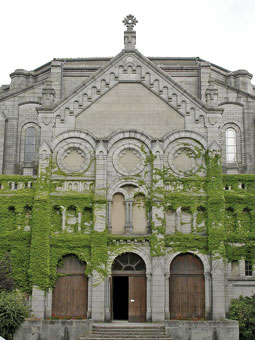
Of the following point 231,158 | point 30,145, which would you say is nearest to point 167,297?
point 231,158

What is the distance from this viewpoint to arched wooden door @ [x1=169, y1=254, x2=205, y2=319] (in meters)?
38.7

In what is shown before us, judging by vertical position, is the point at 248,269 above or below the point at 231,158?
below

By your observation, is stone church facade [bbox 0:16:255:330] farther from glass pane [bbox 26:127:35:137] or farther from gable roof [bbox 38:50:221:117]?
glass pane [bbox 26:127:35:137]

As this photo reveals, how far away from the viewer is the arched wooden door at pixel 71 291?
38.7m

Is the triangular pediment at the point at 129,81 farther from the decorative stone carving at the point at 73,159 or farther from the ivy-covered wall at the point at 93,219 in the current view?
the ivy-covered wall at the point at 93,219

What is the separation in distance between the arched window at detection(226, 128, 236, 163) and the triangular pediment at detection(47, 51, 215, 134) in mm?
8040

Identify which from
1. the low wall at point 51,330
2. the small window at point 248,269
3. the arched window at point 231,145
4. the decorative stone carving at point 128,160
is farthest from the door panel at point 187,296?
the arched window at point 231,145

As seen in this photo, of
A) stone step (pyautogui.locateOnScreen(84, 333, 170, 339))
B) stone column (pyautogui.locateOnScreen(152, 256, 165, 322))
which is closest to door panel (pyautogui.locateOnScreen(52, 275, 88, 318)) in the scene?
stone step (pyautogui.locateOnScreen(84, 333, 170, 339))

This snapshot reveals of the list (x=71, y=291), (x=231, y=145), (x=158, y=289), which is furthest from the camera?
(x=231, y=145)

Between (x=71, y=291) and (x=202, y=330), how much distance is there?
954 centimetres

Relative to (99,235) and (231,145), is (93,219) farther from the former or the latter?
(231,145)

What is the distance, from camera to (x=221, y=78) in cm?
5284

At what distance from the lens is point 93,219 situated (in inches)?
1550

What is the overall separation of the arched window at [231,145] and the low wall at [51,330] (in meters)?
20.6
